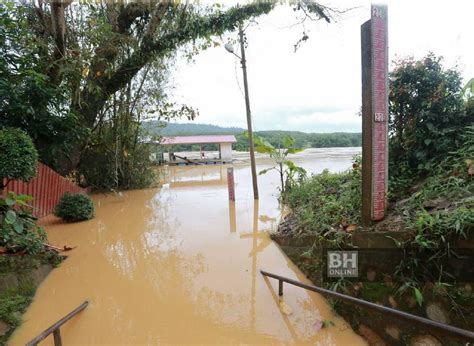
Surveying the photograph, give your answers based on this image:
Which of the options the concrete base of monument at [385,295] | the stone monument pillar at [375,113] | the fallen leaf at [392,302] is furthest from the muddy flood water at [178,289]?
the stone monument pillar at [375,113]

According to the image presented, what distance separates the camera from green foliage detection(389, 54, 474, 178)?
346 centimetres

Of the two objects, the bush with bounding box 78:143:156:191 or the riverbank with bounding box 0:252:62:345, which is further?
the bush with bounding box 78:143:156:191

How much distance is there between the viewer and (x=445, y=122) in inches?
138

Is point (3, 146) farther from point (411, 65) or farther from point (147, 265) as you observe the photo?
point (411, 65)

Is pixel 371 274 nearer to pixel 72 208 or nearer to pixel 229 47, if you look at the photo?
pixel 72 208

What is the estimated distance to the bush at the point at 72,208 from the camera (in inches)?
245

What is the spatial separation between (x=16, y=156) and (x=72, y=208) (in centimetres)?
249

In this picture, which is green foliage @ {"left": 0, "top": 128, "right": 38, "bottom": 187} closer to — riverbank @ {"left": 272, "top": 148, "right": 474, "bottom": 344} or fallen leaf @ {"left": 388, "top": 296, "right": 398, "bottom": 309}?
riverbank @ {"left": 272, "top": 148, "right": 474, "bottom": 344}

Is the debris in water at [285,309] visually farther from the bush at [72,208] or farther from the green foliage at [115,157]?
the green foliage at [115,157]

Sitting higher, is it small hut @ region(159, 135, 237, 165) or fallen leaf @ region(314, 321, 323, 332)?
small hut @ region(159, 135, 237, 165)

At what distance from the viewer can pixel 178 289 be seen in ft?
11.4

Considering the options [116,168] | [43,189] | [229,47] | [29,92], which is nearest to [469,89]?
[229,47]

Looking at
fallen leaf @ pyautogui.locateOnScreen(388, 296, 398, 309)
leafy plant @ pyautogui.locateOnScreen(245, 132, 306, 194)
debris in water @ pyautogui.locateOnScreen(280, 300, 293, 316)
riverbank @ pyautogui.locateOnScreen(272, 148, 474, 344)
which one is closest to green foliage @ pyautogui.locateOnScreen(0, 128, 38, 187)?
debris in water @ pyautogui.locateOnScreen(280, 300, 293, 316)

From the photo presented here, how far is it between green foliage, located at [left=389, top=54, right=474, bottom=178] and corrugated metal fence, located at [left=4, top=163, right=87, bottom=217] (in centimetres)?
697
